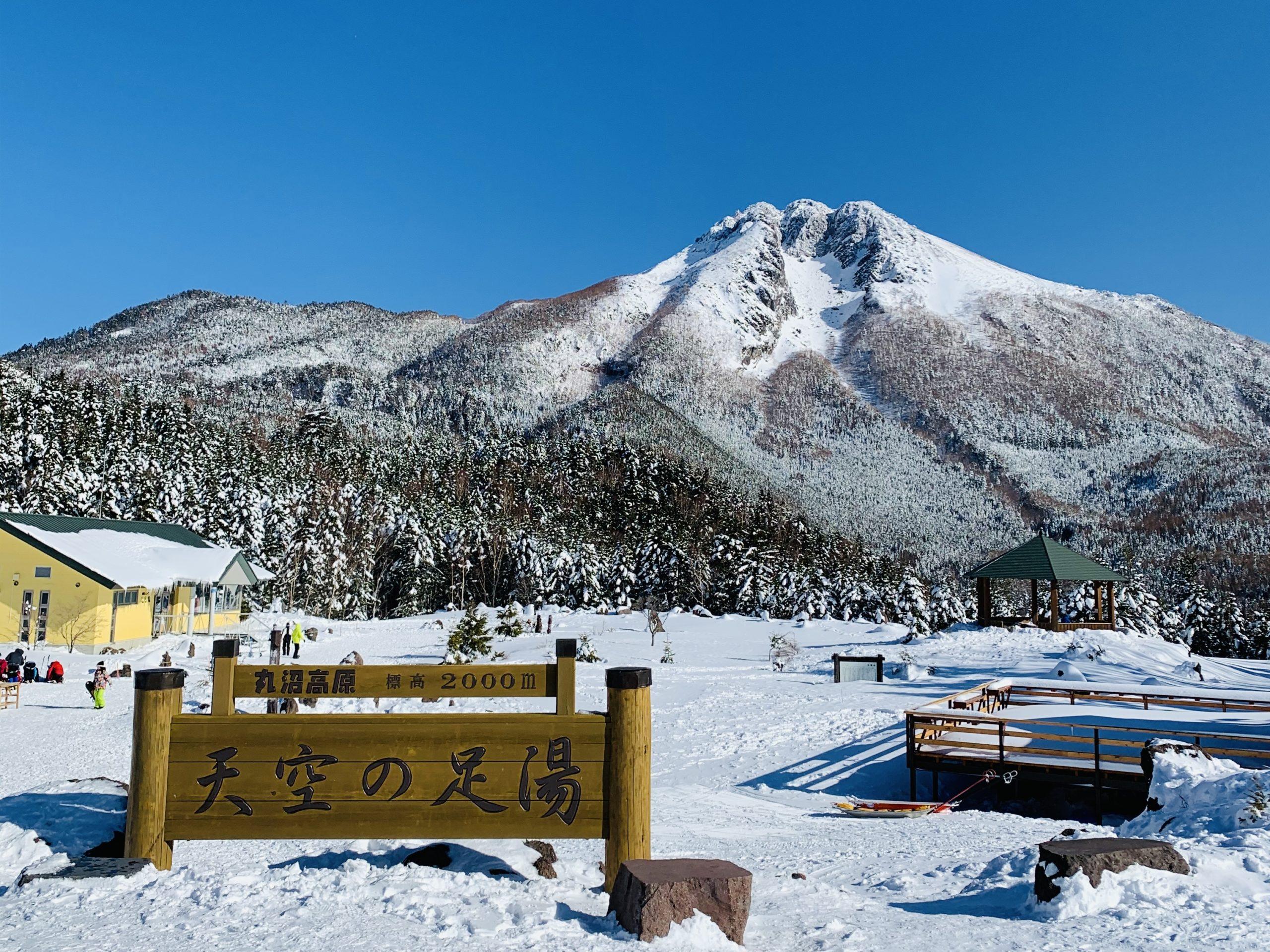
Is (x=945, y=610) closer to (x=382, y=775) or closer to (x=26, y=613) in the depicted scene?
(x=26, y=613)

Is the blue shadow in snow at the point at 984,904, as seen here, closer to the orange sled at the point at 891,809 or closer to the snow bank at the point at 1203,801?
the snow bank at the point at 1203,801

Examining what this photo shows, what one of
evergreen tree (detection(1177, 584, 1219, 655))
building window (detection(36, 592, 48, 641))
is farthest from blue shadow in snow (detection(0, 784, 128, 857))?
evergreen tree (detection(1177, 584, 1219, 655))

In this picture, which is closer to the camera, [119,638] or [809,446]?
[119,638]

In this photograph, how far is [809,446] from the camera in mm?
191250

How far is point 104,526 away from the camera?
35281mm

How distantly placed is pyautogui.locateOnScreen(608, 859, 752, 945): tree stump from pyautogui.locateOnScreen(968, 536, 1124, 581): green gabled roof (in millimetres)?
27934

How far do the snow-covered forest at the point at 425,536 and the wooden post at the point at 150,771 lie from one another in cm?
3843

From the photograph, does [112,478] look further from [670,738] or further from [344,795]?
[344,795]

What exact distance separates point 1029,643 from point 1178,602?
4086 cm

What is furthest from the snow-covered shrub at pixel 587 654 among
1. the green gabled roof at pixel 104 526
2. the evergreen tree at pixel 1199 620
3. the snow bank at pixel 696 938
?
the evergreen tree at pixel 1199 620

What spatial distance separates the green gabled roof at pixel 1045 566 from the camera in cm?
2969

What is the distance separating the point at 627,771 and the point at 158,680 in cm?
303

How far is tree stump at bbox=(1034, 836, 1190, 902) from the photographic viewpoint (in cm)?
514

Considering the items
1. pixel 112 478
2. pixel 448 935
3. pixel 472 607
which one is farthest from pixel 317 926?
pixel 112 478
